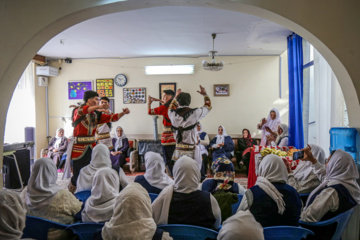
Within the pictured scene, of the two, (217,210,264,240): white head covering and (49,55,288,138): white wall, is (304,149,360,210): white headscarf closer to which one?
(217,210,264,240): white head covering

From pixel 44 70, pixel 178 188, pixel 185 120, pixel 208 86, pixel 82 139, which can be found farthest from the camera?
pixel 208 86

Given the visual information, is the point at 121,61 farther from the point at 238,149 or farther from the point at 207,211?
the point at 207,211

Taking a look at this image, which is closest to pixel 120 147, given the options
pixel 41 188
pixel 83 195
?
pixel 83 195

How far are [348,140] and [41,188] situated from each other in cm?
265

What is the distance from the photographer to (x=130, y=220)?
1.66m

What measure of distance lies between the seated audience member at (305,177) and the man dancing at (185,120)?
1.35 meters

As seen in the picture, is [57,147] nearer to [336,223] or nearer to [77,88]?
[77,88]

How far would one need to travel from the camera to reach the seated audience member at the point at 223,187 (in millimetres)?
2373

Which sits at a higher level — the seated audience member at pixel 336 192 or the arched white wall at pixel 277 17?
the arched white wall at pixel 277 17

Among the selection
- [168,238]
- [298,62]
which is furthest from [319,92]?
[168,238]

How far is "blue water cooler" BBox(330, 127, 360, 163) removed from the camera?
263 centimetres

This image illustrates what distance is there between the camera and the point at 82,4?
8.70 feet

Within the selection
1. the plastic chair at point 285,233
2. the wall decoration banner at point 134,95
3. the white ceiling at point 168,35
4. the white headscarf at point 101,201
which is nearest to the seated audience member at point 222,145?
the white ceiling at point 168,35

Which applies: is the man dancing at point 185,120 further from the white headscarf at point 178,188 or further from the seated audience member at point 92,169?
the white headscarf at point 178,188
